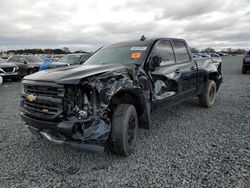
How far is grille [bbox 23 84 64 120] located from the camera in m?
2.86

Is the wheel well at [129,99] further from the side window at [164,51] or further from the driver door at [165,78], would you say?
the side window at [164,51]

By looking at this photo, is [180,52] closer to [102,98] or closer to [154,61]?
[154,61]

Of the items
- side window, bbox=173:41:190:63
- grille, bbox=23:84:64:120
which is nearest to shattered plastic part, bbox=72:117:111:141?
grille, bbox=23:84:64:120

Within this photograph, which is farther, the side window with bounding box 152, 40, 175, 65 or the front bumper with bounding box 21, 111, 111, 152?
the side window with bounding box 152, 40, 175, 65

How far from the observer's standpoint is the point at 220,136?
4211 millimetres

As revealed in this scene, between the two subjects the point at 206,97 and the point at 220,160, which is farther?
the point at 206,97

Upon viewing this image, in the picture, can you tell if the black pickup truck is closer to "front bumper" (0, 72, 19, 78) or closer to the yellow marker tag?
the yellow marker tag

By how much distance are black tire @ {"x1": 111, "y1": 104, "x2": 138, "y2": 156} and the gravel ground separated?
0.63 ft

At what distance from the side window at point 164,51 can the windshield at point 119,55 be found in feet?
0.97

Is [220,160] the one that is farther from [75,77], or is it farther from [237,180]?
[75,77]

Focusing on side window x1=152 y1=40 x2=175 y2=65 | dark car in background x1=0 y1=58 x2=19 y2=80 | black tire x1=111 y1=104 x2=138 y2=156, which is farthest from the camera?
dark car in background x1=0 y1=58 x2=19 y2=80

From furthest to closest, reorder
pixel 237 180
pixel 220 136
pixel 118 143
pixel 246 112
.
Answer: pixel 246 112
pixel 220 136
pixel 118 143
pixel 237 180

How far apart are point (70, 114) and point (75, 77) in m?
0.46

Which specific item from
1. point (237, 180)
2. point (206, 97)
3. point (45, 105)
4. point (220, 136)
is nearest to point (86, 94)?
point (45, 105)
